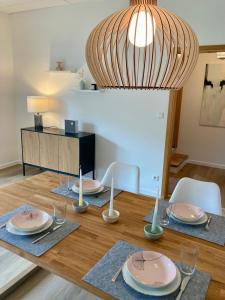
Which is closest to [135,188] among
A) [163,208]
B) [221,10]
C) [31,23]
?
[163,208]

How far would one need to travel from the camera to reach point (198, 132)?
5031 millimetres

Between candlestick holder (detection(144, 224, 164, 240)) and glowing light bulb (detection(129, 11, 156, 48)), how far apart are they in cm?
94

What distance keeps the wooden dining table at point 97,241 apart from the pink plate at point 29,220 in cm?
12

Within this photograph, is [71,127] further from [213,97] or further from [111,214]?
[213,97]

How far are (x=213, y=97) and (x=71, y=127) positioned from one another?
2761 millimetres

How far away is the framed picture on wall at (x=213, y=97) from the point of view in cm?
460

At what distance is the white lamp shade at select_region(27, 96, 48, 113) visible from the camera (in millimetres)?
3951

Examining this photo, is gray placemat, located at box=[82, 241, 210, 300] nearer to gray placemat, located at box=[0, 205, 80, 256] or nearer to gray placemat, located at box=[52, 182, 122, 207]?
gray placemat, located at box=[0, 205, 80, 256]

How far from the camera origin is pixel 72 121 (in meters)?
3.83

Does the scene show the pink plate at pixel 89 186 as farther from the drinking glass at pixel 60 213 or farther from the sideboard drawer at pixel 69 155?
the sideboard drawer at pixel 69 155

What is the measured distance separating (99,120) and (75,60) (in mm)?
983

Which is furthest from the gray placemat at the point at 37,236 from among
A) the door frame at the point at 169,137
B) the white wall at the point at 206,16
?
the white wall at the point at 206,16

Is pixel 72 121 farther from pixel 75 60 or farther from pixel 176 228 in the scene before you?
pixel 176 228

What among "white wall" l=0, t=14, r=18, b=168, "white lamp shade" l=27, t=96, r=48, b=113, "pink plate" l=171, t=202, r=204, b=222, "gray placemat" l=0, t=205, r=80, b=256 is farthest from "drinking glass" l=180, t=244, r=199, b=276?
"white wall" l=0, t=14, r=18, b=168
